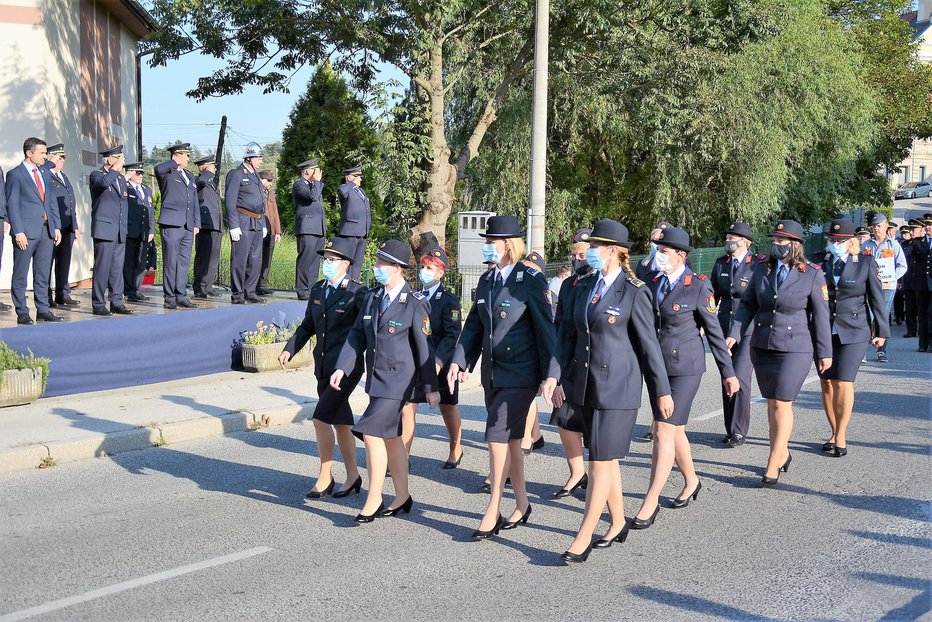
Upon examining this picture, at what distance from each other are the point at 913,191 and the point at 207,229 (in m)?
79.9

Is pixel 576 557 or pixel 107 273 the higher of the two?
pixel 107 273

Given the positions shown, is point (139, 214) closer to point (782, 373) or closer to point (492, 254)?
point (492, 254)

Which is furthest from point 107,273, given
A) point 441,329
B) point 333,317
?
point 441,329

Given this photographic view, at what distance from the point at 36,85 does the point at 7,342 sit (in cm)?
733

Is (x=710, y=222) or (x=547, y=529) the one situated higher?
A: (x=710, y=222)

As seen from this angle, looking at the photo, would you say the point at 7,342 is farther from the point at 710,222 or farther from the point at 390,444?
the point at 710,222

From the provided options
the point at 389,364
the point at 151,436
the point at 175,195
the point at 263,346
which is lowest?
the point at 151,436

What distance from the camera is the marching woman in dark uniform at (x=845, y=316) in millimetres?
9195

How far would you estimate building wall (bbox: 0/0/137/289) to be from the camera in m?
16.3

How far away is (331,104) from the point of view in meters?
23.8

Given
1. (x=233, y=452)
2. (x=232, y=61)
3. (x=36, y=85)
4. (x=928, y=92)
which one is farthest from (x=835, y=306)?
(x=928, y=92)

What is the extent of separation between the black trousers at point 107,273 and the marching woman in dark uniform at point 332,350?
5.60 meters

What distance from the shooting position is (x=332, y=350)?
7676 millimetres

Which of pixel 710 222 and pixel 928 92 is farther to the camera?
pixel 928 92
